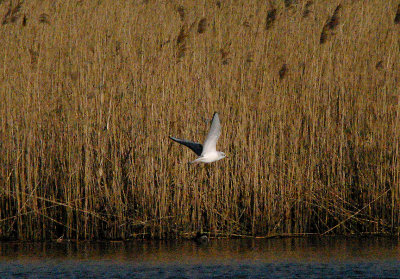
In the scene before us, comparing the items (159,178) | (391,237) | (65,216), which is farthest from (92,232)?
(391,237)

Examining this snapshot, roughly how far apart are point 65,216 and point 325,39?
265 centimetres

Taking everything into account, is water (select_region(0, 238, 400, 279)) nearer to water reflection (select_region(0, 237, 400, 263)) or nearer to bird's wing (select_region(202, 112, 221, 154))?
water reflection (select_region(0, 237, 400, 263))

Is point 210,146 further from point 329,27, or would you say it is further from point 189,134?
point 329,27

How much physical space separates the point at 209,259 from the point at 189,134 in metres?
1.33

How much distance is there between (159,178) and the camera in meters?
6.02

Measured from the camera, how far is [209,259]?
17.0ft

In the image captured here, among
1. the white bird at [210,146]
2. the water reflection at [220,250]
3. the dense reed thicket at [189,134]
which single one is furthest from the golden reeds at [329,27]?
the white bird at [210,146]

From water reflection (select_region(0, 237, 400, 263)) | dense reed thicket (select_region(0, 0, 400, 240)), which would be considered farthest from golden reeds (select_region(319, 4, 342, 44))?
water reflection (select_region(0, 237, 400, 263))

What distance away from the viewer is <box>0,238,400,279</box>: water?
186 inches

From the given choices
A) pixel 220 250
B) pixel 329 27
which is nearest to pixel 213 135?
pixel 220 250

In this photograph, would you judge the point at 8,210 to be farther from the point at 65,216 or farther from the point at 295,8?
the point at 295,8

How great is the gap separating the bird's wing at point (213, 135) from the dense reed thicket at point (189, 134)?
1.20 metres

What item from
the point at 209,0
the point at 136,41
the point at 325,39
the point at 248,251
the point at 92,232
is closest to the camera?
the point at 248,251

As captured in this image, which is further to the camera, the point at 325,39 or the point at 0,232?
the point at 325,39
